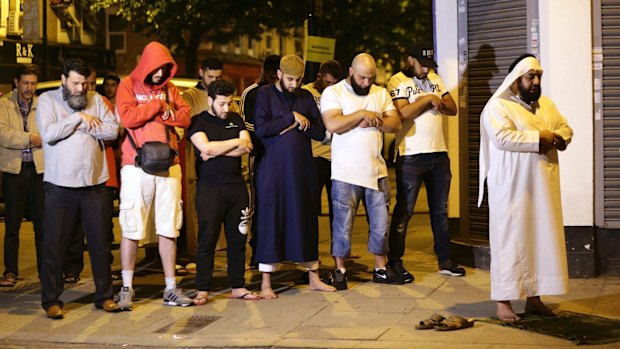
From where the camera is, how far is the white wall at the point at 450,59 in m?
10.9

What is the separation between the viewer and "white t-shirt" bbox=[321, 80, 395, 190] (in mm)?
9562

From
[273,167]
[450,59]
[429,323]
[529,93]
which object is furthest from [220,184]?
[450,59]

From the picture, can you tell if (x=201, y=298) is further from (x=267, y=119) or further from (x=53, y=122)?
(x=53, y=122)

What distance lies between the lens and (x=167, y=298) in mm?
9266

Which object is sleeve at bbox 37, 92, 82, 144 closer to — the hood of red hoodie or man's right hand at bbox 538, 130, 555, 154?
the hood of red hoodie

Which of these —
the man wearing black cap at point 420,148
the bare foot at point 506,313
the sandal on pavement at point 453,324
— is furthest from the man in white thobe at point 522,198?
the man wearing black cap at point 420,148

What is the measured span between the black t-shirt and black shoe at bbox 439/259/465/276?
2.26 meters

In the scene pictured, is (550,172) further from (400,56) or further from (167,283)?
(400,56)

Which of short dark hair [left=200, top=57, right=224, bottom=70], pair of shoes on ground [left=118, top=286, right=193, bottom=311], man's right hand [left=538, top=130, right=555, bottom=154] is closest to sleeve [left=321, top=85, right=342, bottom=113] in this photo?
short dark hair [left=200, top=57, right=224, bottom=70]

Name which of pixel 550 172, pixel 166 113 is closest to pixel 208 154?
pixel 166 113

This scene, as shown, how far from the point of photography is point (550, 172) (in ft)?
26.9

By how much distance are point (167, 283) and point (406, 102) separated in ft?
8.79

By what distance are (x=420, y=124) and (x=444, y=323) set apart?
261cm

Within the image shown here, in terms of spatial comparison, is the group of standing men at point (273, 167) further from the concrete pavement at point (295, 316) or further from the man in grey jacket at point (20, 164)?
the concrete pavement at point (295, 316)
